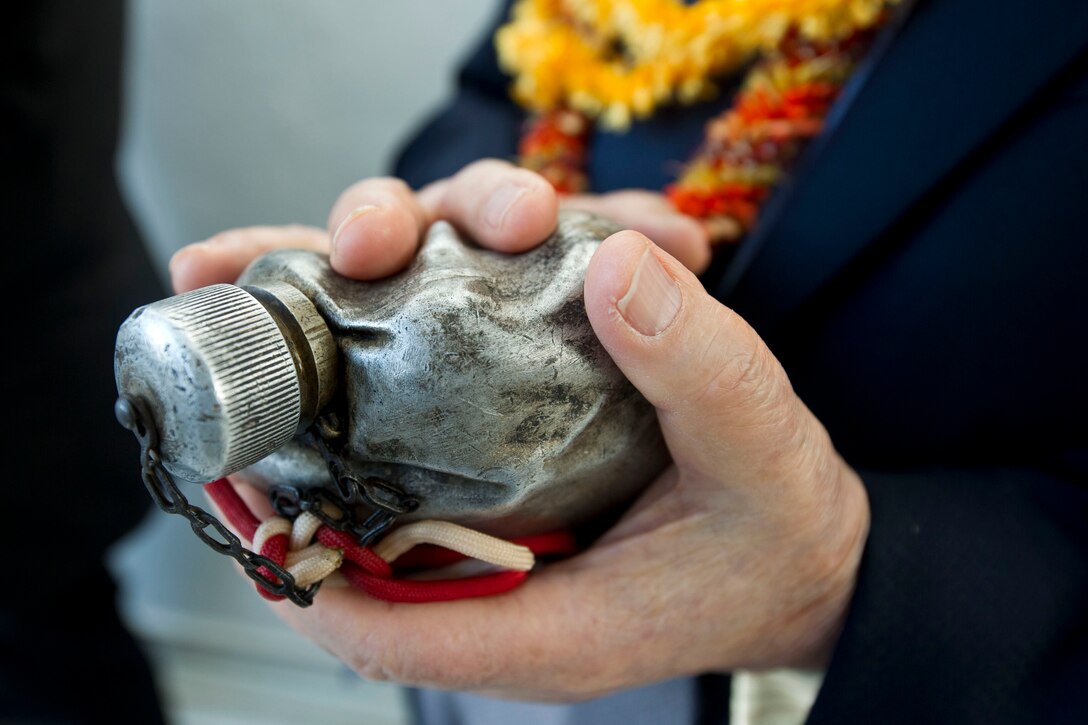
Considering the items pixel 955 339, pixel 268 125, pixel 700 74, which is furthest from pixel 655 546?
pixel 268 125

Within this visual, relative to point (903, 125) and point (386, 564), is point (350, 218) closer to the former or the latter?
point (386, 564)

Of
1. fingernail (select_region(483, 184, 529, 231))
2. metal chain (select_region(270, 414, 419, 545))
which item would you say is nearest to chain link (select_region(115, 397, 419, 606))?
metal chain (select_region(270, 414, 419, 545))

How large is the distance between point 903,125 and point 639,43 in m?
0.27

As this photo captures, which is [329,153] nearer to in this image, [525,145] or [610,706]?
[525,145]

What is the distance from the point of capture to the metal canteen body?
12.5 inches

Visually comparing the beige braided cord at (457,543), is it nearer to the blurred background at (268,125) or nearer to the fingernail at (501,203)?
the fingernail at (501,203)

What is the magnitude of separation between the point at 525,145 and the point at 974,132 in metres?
0.42

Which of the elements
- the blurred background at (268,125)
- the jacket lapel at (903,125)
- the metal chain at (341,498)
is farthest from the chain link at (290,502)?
the blurred background at (268,125)

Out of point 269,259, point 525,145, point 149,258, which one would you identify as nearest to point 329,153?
point 149,258

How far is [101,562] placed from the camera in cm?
103

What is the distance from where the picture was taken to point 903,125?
19.6 inches

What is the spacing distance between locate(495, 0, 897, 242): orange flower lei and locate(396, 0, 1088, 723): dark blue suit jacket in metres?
0.05

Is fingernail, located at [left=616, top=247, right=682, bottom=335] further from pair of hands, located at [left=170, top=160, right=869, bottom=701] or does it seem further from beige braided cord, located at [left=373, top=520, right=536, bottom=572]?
beige braided cord, located at [left=373, top=520, right=536, bottom=572]

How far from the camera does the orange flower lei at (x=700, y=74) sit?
23.1 inches
